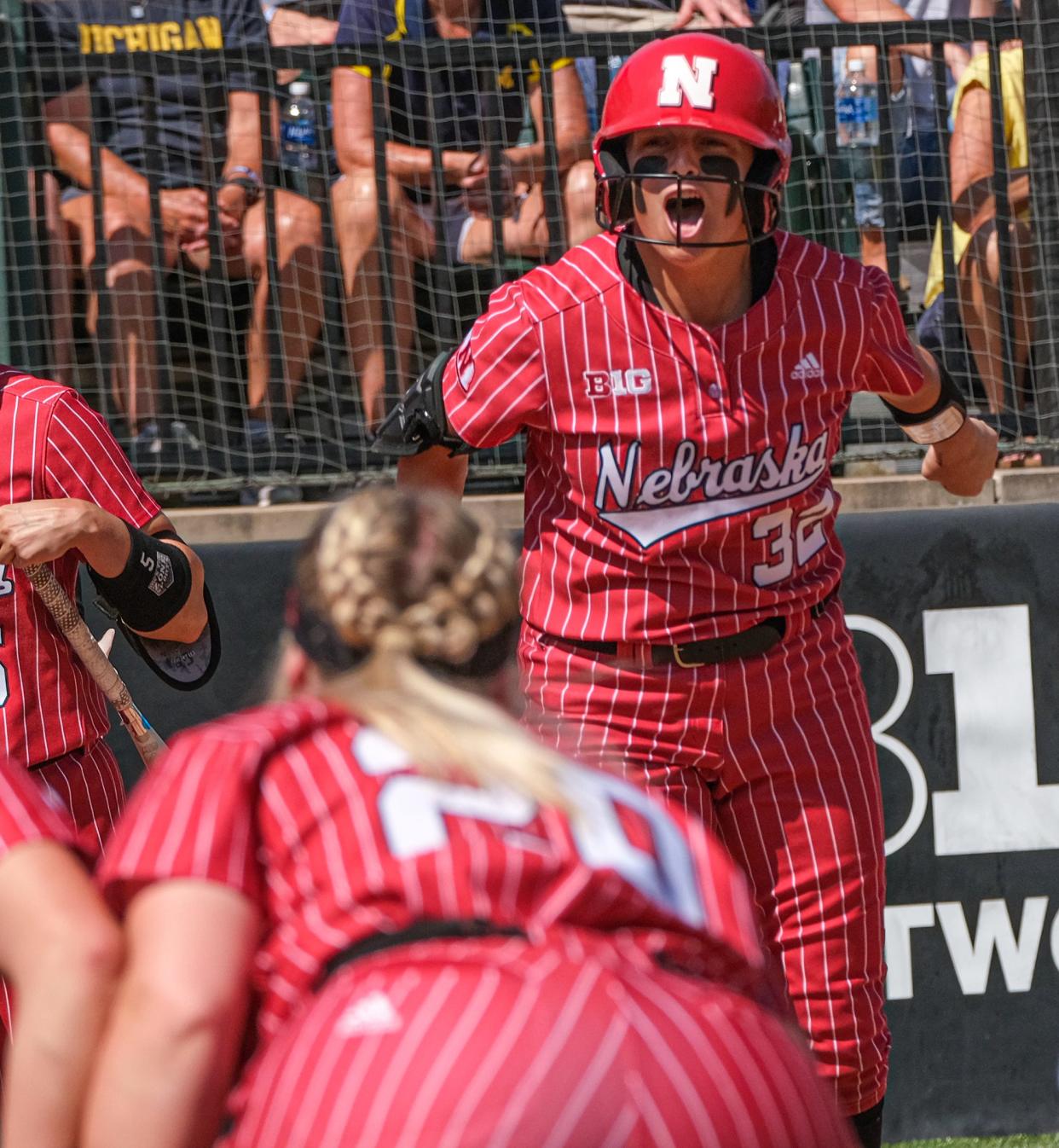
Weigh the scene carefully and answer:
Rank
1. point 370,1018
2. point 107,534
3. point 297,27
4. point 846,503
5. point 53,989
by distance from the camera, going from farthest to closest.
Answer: point 297,27, point 846,503, point 107,534, point 53,989, point 370,1018

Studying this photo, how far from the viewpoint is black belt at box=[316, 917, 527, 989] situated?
1.55 m

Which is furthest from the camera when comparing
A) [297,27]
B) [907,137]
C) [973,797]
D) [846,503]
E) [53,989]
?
[297,27]

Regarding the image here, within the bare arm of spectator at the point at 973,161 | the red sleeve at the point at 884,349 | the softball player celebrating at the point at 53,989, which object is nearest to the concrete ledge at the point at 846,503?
the bare arm of spectator at the point at 973,161

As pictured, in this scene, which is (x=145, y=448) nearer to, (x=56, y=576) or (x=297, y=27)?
(x=297, y=27)

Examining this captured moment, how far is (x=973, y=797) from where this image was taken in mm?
4070

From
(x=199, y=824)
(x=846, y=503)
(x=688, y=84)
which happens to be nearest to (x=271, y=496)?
(x=846, y=503)

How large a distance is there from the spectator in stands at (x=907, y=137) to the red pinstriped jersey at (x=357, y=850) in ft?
12.8

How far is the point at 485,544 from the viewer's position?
1734 mm

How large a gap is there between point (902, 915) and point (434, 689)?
2665 mm

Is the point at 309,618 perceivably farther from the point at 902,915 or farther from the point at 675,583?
the point at 902,915

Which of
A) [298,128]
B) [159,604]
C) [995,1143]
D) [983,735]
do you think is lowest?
[995,1143]

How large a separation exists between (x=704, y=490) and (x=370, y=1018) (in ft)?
5.27

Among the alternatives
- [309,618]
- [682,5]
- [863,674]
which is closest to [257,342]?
[682,5]

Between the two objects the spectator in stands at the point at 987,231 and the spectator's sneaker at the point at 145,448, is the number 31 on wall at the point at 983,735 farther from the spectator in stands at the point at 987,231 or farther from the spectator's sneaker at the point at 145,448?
the spectator's sneaker at the point at 145,448
